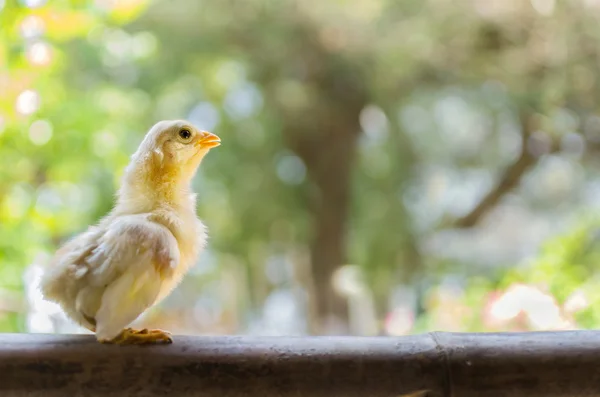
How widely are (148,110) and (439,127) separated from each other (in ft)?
2.39

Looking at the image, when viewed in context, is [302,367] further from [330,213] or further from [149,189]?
[330,213]

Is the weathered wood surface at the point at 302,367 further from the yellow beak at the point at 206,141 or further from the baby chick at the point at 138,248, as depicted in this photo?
the yellow beak at the point at 206,141

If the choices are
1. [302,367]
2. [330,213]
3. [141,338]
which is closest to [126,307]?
[141,338]

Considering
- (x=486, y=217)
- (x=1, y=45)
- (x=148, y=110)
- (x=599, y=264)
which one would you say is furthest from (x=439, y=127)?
(x=1, y=45)

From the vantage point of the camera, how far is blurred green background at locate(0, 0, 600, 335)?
1239mm

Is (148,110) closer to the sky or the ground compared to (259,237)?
closer to the sky

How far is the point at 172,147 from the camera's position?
588 mm

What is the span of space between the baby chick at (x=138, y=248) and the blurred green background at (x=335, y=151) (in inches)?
22.9

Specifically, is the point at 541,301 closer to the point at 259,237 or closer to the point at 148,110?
the point at 259,237

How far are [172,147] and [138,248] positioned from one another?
0.37 feet

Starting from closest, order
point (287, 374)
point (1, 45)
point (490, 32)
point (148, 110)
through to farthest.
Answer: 1. point (287, 374)
2. point (1, 45)
3. point (490, 32)
4. point (148, 110)

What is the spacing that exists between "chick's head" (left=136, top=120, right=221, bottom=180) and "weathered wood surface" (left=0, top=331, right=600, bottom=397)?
16 cm

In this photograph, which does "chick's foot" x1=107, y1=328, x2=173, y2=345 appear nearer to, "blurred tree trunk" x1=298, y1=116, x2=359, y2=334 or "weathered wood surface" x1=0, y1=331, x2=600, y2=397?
"weathered wood surface" x1=0, y1=331, x2=600, y2=397

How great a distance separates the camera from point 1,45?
1072mm
